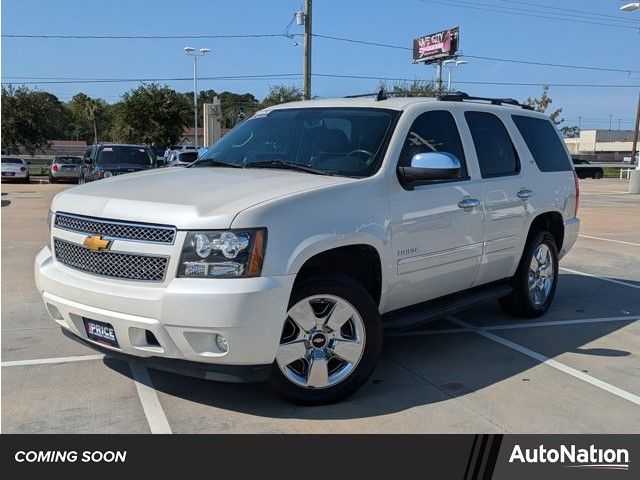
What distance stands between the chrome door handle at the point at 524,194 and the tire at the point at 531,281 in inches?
19.3

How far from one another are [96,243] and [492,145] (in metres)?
3.51

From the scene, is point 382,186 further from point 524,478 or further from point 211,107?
point 211,107

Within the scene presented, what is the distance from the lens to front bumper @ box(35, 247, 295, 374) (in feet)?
11.4

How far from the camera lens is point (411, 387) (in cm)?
448

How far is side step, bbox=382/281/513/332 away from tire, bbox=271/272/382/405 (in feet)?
1.39

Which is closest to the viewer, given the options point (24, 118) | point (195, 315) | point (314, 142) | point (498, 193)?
point (195, 315)

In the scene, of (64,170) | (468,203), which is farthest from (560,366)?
(64,170)

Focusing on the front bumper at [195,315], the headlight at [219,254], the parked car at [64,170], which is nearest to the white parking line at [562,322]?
the front bumper at [195,315]

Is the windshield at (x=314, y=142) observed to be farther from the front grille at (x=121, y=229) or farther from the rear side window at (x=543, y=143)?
the rear side window at (x=543, y=143)

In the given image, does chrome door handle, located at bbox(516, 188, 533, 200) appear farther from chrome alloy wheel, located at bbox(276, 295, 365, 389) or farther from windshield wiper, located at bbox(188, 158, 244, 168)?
windshield wiper, located at bbox(188, 158, 244, 168)

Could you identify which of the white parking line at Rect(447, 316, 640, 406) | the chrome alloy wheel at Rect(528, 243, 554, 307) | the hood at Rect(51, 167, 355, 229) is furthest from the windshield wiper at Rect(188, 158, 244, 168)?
the chrome alloy wheel at Rect(528, 243, 554, 307)

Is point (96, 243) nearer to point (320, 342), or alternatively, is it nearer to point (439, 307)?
point (320, 342)

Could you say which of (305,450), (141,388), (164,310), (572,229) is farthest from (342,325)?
(572,229)

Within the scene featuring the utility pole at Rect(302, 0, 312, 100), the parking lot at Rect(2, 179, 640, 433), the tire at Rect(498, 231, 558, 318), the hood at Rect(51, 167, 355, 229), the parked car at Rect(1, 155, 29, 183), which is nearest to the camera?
the hood at Rect(51, 167, 355, 229)
